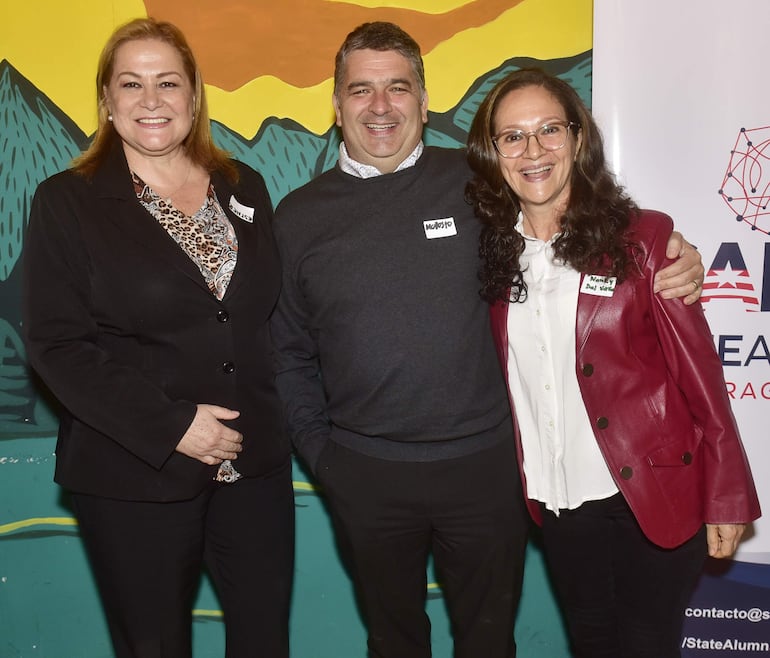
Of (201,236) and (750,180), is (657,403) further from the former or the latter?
(201,236)

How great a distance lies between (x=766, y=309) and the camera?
2.47 meters

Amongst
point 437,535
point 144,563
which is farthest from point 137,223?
point 437,535

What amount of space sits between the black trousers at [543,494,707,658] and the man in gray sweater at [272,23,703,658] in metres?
0.19

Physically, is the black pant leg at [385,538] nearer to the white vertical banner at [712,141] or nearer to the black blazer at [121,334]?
the black blazer at [121,334]

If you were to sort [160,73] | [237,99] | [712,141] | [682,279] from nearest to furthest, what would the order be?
[682,279] < [160,73] < [712,141] < [237,99]

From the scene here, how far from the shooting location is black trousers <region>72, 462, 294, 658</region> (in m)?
1.96

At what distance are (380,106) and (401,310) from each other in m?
0.59

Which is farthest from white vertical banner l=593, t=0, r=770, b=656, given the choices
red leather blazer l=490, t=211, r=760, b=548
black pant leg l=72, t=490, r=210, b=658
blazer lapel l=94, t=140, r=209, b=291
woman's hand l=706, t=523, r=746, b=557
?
black pant leg l=72, t=490, r=210, b=658

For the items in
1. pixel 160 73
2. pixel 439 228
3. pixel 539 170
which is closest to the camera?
pixel 539 170

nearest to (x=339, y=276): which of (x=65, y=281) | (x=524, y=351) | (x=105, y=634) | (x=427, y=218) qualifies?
(x=427, y=218)

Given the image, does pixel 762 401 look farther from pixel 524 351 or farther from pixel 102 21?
pixel 102 21

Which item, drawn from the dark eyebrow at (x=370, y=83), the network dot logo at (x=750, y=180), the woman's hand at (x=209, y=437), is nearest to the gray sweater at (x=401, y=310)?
the dark eyebrow at (x=370, y=83)

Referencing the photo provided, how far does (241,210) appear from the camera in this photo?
215 centimetres

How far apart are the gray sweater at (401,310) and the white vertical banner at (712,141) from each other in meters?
0.63
